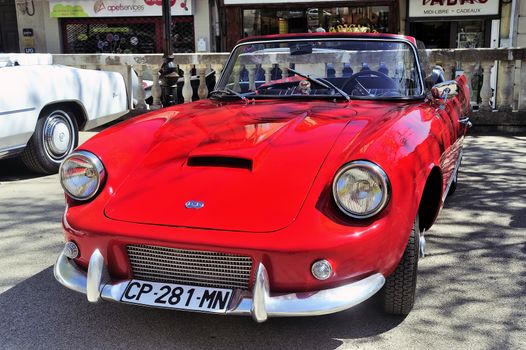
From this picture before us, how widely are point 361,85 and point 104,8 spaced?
39.3 ft

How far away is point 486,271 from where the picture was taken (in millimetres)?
3629

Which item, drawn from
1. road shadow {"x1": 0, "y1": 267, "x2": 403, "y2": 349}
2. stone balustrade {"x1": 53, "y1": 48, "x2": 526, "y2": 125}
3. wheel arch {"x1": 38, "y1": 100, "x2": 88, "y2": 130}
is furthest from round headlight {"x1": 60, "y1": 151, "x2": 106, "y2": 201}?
stone balustrade {"x1": 53, "y1": 48, "x2": 526, "y2": 125}

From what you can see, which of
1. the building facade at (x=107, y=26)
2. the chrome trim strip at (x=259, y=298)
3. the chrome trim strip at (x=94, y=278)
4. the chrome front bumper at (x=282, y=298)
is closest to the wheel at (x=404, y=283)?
the chrome front bumper at (x=282, y=298)

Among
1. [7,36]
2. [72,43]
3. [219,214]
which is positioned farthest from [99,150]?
[7,36]

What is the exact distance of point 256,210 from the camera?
2578 millimetres

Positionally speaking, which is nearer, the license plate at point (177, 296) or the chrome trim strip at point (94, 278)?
the license plate at point (177, 296)

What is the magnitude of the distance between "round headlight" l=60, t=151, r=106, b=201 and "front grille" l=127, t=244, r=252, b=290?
0.45 m

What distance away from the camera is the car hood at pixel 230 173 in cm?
259

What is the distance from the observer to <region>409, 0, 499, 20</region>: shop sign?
41.4 feet

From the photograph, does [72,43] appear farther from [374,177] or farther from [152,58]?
[374,177]

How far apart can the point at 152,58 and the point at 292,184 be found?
274 inches

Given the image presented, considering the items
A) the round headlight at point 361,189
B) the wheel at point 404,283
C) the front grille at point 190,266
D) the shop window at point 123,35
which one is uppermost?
the shop window at point 123,35

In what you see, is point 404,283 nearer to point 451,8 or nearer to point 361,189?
point 361,189

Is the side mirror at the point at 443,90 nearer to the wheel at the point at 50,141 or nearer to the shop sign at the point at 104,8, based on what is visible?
the wheel at the point at 50,141
